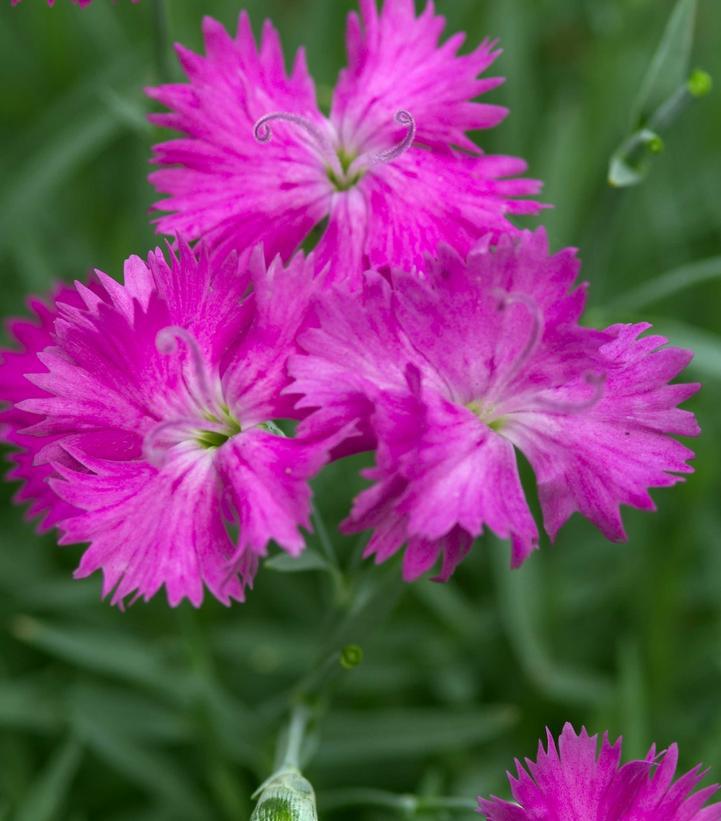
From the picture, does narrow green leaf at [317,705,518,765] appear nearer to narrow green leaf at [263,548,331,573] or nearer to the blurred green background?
the blurred green background

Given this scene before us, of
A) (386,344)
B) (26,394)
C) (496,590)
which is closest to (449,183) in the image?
(386,344)

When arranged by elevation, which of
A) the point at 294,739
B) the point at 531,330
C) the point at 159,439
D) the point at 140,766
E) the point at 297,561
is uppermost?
the point at 531,330

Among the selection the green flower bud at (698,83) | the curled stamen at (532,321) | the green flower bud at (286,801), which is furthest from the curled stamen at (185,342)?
the green flower bud at (698,83)

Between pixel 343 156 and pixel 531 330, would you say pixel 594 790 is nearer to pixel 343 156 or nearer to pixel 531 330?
pixel 531 330

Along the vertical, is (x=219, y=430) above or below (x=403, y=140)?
below

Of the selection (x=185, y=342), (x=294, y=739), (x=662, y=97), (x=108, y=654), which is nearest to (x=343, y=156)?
(x=185, y=342)

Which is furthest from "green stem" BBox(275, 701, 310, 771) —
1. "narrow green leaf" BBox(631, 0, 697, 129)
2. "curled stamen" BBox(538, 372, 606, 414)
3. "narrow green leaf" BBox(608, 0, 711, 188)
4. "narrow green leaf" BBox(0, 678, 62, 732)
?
"narrow green leaf" BBox(631, 0, 697, 129)

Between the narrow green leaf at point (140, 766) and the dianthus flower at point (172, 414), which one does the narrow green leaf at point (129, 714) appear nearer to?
the narrow green leaf at point (140, 766)

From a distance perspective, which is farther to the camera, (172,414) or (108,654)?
(108,654)

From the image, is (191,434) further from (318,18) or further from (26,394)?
(318,18)
